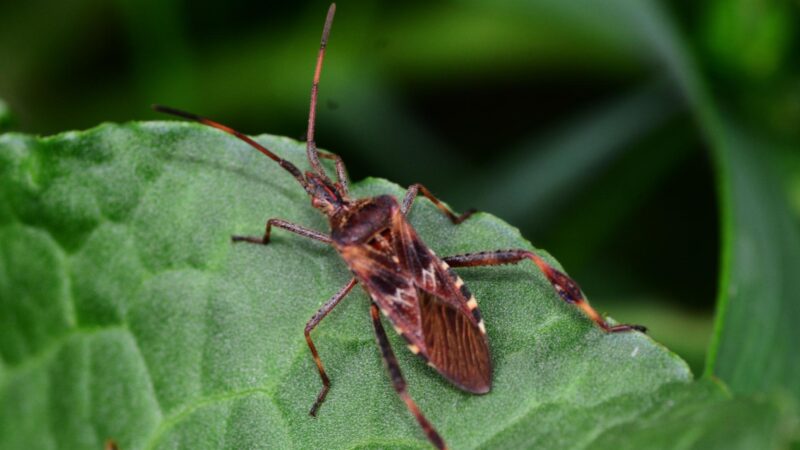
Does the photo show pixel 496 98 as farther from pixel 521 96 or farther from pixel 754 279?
pixel 754 279

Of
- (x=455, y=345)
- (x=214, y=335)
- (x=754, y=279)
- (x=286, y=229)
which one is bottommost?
(x=214, y=335)

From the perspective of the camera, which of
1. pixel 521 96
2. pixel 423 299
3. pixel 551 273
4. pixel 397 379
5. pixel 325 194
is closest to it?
pixel 397 379

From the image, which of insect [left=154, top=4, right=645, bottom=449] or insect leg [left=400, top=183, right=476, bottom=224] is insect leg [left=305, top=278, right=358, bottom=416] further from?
insect leg [left=400, top=183, right=476, bottom=224]

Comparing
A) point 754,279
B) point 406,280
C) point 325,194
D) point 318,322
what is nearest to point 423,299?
point 406,280

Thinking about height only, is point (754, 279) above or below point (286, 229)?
above

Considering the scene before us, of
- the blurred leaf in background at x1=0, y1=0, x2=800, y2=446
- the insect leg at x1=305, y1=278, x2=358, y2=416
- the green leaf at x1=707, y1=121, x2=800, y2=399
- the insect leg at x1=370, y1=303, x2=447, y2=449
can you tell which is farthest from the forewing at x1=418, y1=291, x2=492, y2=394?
A: the blurred leaf in background at x1=0, y1=0, x2=800, y2=446

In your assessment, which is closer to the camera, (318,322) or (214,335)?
(214,335)

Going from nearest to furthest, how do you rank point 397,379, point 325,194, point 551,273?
1. point 397,379
2. point 551,273
3. point 325,194

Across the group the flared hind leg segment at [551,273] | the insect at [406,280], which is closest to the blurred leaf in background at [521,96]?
the insect at [406,280]

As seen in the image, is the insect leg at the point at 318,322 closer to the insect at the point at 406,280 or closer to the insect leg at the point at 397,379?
the insect at the point at 406,280
